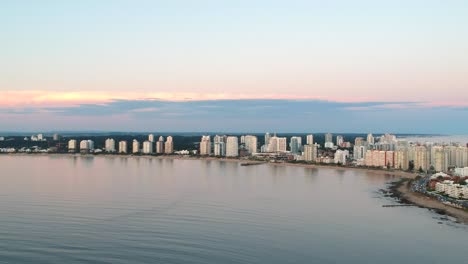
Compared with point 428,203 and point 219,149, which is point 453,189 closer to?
point 428,203

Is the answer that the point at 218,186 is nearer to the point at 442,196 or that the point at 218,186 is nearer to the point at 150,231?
the point at 442,196

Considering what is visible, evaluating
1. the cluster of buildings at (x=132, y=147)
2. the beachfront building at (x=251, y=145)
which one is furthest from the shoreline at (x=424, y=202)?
the cluster of buildings at (x=132, y=147)

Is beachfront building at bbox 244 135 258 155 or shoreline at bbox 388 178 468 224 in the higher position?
beachfront building at bbox 244 135 258 155

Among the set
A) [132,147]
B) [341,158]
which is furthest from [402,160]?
[132,147]

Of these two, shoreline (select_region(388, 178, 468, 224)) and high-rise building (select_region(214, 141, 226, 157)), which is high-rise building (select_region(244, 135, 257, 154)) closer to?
high-rise building (select_region(214, 141, 226, 157))

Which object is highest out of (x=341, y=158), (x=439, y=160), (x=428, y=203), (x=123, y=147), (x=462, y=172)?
(x=123, y=147)

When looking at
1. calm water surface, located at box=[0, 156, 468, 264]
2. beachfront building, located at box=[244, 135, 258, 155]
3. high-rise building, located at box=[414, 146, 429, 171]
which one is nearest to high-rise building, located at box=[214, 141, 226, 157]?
beachfront building, located at box=[244, 135, 258, 155]
